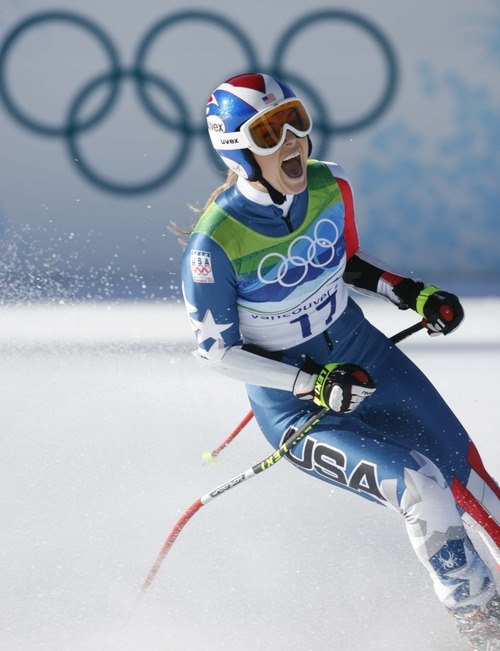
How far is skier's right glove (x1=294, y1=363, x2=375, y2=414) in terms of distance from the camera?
2.88m

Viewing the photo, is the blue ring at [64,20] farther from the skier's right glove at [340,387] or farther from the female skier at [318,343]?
the skier's right glove at [340,387]

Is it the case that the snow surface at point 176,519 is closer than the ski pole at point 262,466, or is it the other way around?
the ski pole at point 262,466

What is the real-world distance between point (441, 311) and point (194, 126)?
461 cm

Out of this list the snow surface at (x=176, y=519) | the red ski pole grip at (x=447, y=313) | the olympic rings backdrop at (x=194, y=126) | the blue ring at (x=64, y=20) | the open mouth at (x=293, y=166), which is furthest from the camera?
the blue ring at (x=64, y=20)

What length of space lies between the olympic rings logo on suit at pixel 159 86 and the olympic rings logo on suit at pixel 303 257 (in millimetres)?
4431

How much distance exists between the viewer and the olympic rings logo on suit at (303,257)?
3066 mm

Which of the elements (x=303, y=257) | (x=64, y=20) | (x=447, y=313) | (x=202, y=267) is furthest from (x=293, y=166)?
(x=64, y=20)

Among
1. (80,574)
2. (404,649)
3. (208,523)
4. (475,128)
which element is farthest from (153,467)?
(475,128)

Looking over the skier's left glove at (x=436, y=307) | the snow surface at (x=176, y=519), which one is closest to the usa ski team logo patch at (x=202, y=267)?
the skier's left glove at (x=436, y=307)

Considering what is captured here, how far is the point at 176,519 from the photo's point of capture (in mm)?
4219

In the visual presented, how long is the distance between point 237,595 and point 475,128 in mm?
4705

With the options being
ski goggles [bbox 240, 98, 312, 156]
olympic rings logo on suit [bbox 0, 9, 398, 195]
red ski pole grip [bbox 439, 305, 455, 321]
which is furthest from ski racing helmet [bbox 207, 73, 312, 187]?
olympic rings logo on suit [bbox 0, 9, 398, 195]

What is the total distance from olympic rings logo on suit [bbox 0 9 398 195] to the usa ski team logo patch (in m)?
4.67

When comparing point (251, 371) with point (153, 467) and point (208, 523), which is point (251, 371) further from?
point (153, 467)
